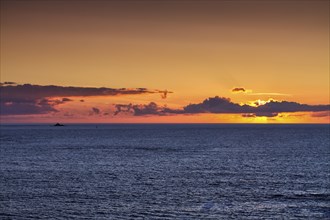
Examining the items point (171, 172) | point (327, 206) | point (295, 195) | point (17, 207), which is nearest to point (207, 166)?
point (171, 172)

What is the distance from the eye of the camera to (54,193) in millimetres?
67750

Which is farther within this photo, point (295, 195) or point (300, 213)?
point (295, 195)

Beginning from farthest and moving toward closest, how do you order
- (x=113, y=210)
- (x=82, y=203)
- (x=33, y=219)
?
(x=82, y=203) → (x=113, y=210) → (x=33, y=219)

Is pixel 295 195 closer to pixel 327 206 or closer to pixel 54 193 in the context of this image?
pixel 327 206

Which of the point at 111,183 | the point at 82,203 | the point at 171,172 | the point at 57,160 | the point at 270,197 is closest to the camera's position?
the point at 82,203

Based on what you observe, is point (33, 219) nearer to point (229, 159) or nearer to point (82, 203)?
point (82, 203)

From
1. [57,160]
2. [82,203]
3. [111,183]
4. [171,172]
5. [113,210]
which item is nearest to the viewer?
[113,210]

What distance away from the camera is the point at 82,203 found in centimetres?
6103

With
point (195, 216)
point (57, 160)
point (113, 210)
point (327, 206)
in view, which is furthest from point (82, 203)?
point (57, 160)

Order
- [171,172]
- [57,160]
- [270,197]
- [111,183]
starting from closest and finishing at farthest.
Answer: [270,197], [111,183], [171,172], [57,160]

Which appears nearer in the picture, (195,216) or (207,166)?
(195,216)

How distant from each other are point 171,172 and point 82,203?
34.4 metres

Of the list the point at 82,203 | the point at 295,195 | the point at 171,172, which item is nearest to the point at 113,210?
the point at 82,203

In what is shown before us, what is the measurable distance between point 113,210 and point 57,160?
64.4 metres
